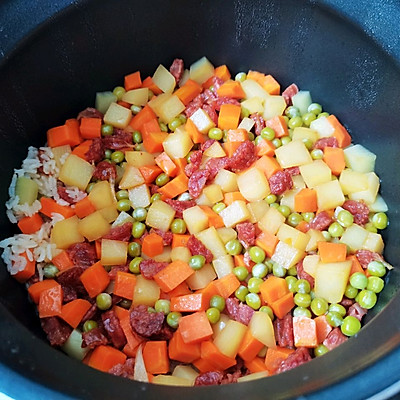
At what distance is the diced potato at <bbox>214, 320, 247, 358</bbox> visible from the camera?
8.79 ft

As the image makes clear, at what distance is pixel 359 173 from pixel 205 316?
1.31 m

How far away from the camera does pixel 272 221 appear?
10.2 feet

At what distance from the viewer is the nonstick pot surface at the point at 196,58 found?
3.06m

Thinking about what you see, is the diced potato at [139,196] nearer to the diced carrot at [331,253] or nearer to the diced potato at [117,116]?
the diced potato at [117,116]

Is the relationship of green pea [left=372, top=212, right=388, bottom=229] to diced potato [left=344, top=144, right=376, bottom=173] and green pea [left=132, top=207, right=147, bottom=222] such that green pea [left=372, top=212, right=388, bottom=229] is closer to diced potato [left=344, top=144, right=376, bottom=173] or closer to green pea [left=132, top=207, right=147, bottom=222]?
diced potato [left=344, top=144, right=376, bottom=173]

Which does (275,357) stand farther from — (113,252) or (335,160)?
(335,160)

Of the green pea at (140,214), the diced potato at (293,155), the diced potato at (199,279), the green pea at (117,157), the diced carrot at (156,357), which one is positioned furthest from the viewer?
the green pea at (117,157)

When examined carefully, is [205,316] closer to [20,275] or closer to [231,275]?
[231,275]

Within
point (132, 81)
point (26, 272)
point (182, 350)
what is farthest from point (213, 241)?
point (132, 81)

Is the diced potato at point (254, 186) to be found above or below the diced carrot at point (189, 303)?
above

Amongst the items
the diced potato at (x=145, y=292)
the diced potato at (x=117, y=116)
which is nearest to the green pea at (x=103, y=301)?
the diced potato at (x=145, y=292)

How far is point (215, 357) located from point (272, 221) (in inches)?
34.3

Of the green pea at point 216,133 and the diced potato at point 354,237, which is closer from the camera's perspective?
the diced potato at point 354,237

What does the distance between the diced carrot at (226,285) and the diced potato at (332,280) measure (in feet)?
1.44
